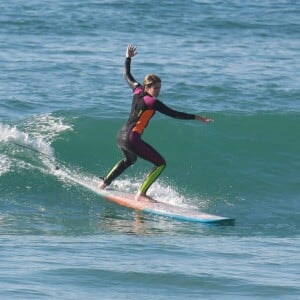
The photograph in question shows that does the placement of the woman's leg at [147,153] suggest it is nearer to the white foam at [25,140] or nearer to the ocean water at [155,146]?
the ocean water at [155,146]

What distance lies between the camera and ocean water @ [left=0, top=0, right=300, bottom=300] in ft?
32.1

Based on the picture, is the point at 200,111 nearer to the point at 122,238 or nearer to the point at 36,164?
the point at 36,164

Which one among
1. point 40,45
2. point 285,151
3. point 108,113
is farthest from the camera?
point 40,45

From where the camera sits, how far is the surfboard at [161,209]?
12594mm

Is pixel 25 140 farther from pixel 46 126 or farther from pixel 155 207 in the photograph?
pixel 155 207

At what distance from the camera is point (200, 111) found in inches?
742

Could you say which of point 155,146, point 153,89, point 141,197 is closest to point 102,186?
point 141,197

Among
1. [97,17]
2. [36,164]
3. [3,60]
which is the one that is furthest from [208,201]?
[97,17]

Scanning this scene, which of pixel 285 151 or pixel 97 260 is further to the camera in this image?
pixel 285 151

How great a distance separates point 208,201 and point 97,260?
4.35 m

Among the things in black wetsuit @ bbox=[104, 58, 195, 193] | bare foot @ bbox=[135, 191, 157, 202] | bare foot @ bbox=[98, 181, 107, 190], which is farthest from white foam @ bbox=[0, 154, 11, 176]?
bare foot @ bbox=[135, 191, 157, 202]

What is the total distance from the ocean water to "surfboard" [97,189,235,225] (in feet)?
0.35

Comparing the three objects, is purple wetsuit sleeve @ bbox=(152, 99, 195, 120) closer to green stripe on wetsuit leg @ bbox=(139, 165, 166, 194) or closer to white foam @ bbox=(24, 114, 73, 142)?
green stripe on wetsuit leg @ bbox=(139, 165, 166, 194)

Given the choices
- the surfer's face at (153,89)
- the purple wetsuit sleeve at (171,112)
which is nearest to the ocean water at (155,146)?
the purple wetsuit sleeve at (171,112)
